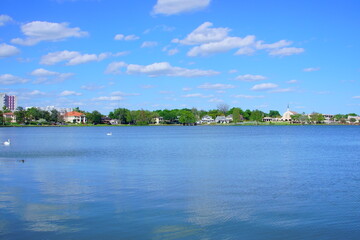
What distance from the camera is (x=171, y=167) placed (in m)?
26.6

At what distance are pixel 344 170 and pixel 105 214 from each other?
17.0 meters

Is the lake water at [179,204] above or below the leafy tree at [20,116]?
below

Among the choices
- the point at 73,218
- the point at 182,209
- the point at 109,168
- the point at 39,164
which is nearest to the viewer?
the point at 73,218

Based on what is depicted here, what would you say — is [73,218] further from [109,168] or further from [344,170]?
[344,170]

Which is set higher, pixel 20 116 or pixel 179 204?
pixel 20 116

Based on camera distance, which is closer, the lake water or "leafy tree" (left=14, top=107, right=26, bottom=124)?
the lake water

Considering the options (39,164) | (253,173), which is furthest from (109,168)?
(253,173)

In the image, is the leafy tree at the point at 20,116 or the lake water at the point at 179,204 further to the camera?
the leafy tree at the point at 20,116

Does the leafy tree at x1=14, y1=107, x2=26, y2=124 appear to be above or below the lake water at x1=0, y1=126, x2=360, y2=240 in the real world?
above

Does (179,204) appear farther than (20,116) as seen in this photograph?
No

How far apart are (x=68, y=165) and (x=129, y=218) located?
1597cm

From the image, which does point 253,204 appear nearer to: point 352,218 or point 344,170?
point 352,218

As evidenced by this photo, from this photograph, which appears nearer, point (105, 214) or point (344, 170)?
point (105, 214)

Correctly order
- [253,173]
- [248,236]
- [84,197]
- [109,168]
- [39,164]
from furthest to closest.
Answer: [39,164], [109,168], [253,173], [84,197], [248,236]
